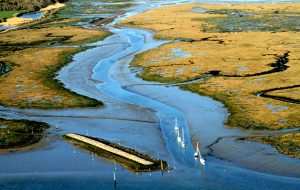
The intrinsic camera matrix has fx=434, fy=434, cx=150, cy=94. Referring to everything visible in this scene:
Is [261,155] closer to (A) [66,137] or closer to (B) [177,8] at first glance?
(A) [66,137]

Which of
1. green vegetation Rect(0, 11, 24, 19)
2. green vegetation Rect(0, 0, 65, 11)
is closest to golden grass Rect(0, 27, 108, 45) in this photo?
green vegetation Rect(0, 11, 24, 19)

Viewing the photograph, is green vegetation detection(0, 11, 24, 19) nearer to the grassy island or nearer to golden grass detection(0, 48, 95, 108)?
the grassy island

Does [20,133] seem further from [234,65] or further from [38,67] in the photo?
[234,65]

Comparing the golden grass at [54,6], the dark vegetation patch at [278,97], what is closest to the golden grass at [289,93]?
the dark vegetation patch at [278,97]

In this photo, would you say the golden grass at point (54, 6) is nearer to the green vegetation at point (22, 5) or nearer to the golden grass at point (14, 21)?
the green vegetation at point (22, 5)

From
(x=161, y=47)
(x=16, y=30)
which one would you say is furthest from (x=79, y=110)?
(x=16, y=30)

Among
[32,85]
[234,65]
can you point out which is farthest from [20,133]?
[234,65]
